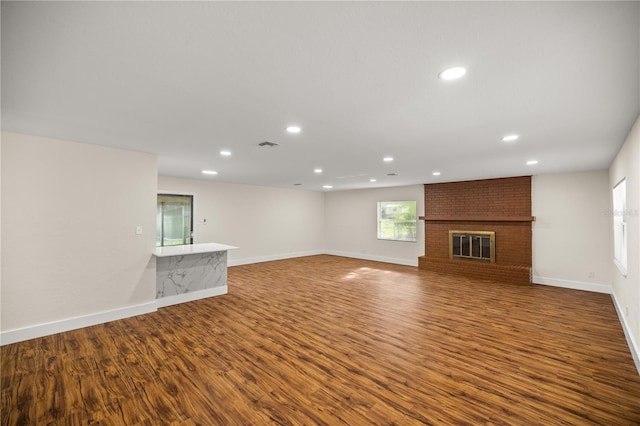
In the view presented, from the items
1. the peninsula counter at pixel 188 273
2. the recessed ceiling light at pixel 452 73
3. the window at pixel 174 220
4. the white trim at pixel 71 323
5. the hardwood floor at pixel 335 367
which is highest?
the recessed ceiling light at pixel 452 73

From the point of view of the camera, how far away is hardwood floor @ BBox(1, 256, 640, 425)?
197 centimetres

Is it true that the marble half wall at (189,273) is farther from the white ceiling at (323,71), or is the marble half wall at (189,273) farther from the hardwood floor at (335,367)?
the white ceiling at (323,71)

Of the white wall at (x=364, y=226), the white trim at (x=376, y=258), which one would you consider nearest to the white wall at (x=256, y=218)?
the white wall at (x=364, y=226)

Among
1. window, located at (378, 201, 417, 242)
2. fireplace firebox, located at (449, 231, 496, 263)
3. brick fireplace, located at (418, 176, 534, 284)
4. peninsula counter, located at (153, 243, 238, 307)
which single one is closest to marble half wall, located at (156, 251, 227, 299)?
peninsula counter, located at (153, 243, 238, 307)

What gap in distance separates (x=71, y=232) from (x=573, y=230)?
840 cm

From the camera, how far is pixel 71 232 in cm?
342

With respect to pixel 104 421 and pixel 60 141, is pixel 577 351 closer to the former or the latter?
pixel 104 421

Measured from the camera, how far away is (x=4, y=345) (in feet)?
9.77

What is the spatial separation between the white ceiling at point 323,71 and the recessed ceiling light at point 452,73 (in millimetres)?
61

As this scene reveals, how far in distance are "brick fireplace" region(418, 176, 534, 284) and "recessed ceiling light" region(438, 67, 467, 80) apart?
560 centimetres

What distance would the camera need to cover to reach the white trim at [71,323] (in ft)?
9.98

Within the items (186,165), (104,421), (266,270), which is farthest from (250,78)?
(266,270)

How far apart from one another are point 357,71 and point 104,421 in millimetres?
2869

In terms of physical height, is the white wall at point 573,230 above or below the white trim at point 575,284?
above
